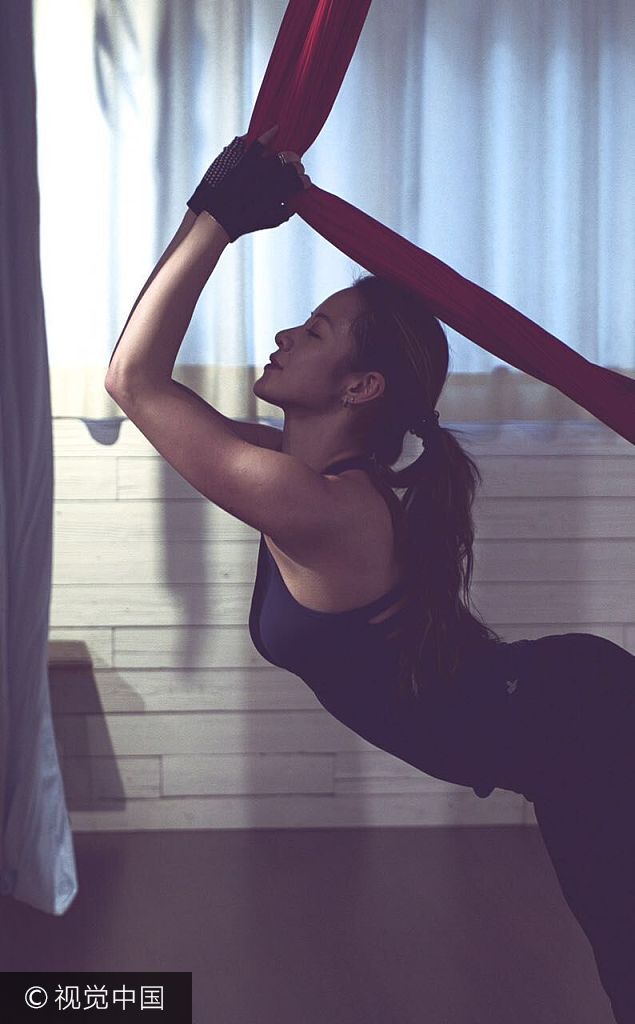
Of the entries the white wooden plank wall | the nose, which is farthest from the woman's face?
the white wooden plank wall

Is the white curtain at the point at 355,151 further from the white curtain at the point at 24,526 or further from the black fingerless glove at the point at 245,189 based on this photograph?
the black fingerless glove at the point at 245,189

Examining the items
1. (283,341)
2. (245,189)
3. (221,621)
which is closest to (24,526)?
(221,621)

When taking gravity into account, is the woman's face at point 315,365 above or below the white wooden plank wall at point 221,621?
above

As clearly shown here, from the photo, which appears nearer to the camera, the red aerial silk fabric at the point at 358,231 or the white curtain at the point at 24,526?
the red aerial silk fabric at the point at 358,231

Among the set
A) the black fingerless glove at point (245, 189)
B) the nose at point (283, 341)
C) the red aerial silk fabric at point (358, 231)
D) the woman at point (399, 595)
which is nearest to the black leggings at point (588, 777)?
the woman at point (399, 595)

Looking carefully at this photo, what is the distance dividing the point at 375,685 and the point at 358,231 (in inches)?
18.8

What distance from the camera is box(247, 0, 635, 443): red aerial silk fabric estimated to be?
1.02m

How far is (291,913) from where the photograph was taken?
192 centimetres

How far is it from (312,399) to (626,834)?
21.6 inches

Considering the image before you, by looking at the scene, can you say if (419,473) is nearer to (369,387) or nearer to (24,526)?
(369,387)

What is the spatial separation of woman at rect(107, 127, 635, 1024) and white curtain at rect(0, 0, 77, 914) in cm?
84

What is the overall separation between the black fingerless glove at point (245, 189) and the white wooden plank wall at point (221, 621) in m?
1.27

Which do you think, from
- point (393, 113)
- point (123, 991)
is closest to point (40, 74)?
point (393, 113)

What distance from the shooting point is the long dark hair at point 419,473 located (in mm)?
1050
